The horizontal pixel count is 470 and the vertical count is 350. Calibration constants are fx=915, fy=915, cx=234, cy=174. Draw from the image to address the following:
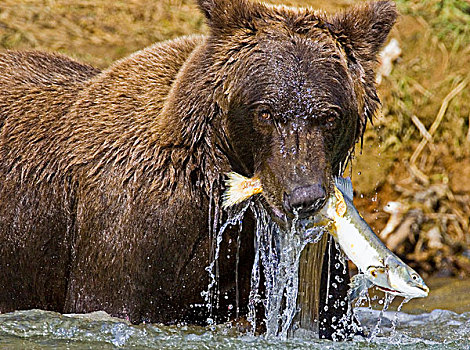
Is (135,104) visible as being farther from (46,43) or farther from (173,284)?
(46,43)

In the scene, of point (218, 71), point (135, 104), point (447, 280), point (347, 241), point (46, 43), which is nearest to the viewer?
point (347, 241)

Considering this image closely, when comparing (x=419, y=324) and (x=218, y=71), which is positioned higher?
(x=218, y=71)

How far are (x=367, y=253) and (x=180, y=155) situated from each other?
1.18m

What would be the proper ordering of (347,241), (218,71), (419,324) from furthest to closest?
(419,324) → (218,71) → (347,241)

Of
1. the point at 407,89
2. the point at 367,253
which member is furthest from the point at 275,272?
the point at 407,89

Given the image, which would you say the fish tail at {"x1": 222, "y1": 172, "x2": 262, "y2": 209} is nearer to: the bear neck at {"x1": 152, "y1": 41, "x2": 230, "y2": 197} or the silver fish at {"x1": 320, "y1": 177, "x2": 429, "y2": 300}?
the bear neck at {"x1": 152, "y1": 41, "x2": 230, "y2": 197}

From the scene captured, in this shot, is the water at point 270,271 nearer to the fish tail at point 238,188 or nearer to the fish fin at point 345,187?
the fish tail at point 238,188

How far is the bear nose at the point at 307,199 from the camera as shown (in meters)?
4.25

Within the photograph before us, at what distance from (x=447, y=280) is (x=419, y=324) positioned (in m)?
1.37

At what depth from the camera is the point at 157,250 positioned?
487 cm

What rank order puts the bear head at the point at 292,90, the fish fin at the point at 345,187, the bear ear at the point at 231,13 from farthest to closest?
the bear ear at the point at 231,13 → the fish fin at the point at 345,187 → the bear head at the point at 292,90

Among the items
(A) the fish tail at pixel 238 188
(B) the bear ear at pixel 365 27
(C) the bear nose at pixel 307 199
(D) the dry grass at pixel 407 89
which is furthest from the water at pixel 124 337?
(D) the dry grass at pixel 407 89

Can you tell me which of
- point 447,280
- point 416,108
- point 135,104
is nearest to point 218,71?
point 135,104

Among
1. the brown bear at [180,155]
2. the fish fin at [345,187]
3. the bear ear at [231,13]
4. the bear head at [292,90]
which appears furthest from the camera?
the bear ear at [231,13]
